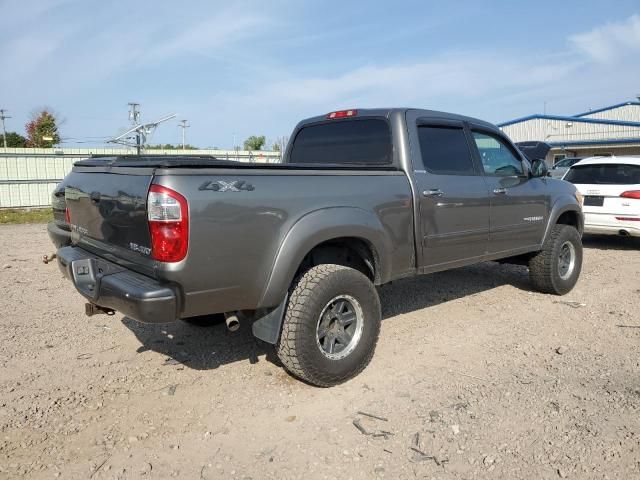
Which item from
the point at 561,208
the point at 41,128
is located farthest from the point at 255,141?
the point at 561,208

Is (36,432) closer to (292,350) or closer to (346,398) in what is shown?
(292,350)

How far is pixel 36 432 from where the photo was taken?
3105mm

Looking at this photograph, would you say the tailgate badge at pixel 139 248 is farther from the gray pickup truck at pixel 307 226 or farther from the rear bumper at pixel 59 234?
the rear bumper at pixel 59 234

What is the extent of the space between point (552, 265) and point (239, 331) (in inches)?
137

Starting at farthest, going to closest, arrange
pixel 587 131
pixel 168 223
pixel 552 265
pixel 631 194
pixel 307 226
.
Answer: pixel 587 131 → pixel 631 194 → pixel 552 265 → pixel 307 226 → pixel 168 223

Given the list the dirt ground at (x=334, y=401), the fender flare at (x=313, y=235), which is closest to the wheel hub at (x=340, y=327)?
the dirt ground at (x=334, y=401)

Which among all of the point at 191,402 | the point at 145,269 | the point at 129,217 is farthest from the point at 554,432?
the point at 129,217

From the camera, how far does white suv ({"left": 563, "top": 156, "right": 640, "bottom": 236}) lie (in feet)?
27.9

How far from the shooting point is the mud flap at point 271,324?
11.2 feet

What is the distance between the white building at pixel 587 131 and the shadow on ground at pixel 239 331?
1174 inches

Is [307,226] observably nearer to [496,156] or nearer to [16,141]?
[496,156]

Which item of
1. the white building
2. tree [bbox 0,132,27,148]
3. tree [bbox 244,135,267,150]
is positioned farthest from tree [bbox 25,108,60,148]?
the white building

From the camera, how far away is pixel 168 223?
2857mm

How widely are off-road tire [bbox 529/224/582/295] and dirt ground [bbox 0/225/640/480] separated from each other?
410 mm
